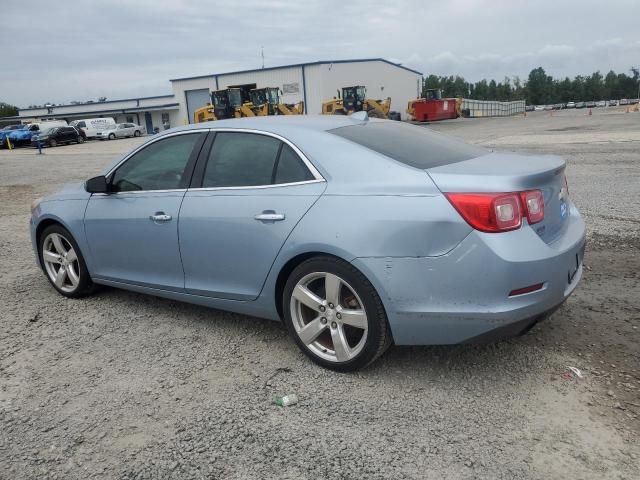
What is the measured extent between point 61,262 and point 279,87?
49.1m

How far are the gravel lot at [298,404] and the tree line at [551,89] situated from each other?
5206 inches

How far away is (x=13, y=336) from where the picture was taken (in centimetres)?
430

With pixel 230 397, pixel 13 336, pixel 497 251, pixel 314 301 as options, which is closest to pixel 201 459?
pixel 230 397

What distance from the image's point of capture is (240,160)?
12.6ft

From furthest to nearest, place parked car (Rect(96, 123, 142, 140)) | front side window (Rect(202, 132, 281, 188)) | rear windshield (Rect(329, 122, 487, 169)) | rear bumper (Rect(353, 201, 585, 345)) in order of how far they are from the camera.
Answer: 1. parked car (Rect(96, 123, 142, 140))
2. front side window (Rect(202, 132, 281, 188))
3. rear windshield (Rect(329, 122, 487, 169))
4. rear bumper (Rect(353, 201, 585, 345))

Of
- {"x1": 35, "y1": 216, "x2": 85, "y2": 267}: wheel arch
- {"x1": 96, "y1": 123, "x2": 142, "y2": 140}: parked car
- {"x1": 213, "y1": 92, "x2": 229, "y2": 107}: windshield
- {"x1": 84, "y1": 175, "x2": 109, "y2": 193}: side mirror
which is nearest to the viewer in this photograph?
{"x1": 84, "y1": 175, "x2": 109, "y2": 193}: side mirror

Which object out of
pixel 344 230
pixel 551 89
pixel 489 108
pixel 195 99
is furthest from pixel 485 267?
pixel 551 89

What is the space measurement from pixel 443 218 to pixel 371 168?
0.57 m

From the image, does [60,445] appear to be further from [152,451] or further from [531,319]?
[531,319]

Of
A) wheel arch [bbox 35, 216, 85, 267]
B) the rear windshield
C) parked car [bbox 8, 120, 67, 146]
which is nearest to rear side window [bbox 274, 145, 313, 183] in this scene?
the rear windshield

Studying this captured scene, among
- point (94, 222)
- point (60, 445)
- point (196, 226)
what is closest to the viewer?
point (60, 445)

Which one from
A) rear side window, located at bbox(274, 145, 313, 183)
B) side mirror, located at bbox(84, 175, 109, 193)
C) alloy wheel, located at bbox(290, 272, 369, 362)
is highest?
rear side window, located at bbox(274, 145, 313, 183)

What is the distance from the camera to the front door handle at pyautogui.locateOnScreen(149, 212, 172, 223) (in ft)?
13.3

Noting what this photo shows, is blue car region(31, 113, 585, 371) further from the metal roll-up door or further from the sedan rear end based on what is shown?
the metal roll-up door
